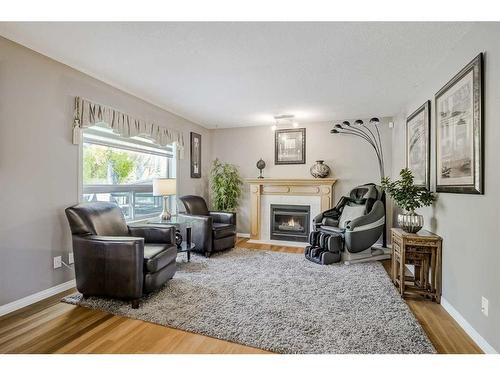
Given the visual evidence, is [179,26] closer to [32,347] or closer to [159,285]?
[159,285]

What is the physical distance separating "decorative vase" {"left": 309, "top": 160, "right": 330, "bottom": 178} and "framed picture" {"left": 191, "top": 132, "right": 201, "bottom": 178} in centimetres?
230

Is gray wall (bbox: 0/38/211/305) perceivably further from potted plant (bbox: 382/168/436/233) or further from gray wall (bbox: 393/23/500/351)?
gray wall (bbox: 393/23/500/351)

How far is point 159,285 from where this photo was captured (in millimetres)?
2639

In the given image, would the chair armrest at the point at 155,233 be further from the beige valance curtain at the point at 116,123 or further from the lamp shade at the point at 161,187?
the beige valance curtain at the point at 116,123

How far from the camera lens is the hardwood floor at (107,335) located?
1777 mm

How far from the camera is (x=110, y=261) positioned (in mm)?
2381

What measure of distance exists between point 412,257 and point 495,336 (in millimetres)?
1032

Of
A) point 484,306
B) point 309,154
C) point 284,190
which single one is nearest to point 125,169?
point 284,190

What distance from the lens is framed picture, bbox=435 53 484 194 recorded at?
1.90m

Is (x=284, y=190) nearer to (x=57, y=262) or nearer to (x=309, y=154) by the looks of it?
(x=309, y=154)

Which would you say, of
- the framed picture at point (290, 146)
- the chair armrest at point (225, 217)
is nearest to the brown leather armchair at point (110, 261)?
the chair armrest at point (225, 217)

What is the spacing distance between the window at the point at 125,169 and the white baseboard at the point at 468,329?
12.6 ft

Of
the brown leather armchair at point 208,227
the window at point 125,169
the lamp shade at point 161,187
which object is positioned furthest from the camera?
the brown leather armchair at point 208,227

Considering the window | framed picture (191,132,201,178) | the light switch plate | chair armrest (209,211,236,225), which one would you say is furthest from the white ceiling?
the light switch plate
